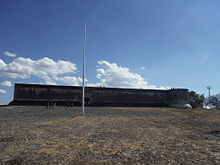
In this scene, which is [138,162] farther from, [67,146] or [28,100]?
[28,100]

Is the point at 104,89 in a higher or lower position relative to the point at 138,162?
higher

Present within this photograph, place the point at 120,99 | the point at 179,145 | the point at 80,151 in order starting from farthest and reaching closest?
the point at 120,99 → the point at 179,145 → the point at 80,151

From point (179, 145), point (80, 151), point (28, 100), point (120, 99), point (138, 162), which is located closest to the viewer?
point (138, 162)

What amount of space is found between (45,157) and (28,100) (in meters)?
38.1

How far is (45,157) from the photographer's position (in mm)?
5164

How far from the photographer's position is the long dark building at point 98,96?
39.8 m

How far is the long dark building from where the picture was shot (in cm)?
3984

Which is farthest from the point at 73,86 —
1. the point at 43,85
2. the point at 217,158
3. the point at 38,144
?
the point at 217,158

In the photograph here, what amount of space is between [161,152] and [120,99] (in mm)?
40162

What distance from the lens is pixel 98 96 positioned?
145 ft

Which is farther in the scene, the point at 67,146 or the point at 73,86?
the point at 73,86

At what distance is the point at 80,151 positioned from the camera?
577cm

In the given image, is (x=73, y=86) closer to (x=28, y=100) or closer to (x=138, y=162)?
(x=28, y=100)

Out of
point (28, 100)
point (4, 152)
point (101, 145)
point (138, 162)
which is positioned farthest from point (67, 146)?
point (28, 100)
